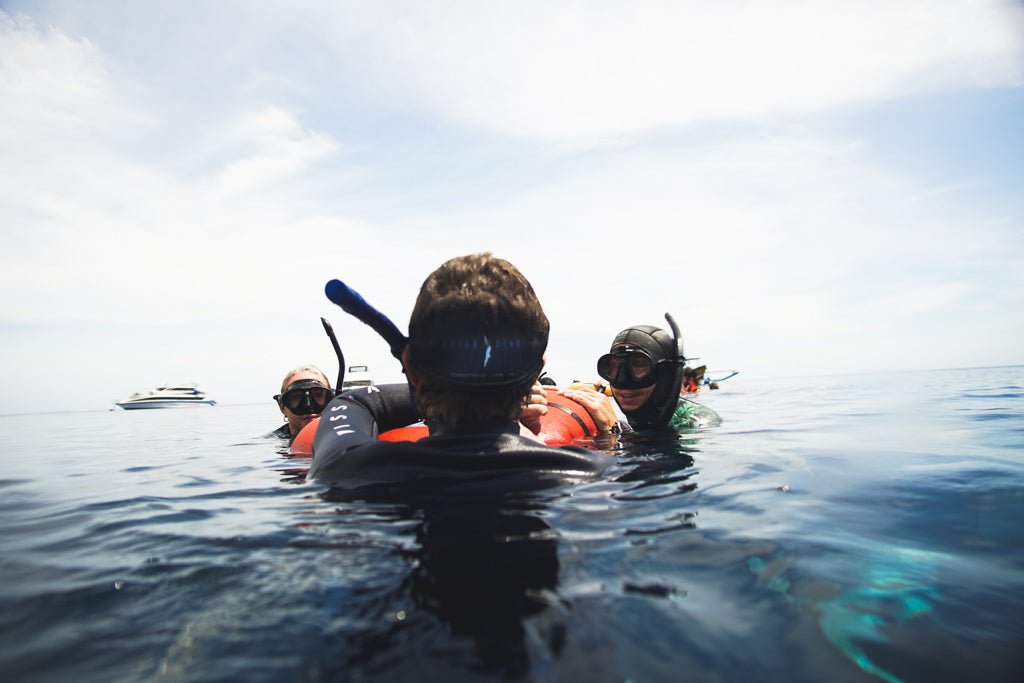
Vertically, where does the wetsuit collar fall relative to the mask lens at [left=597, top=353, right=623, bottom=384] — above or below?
below

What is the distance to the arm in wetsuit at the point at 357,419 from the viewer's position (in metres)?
2.77

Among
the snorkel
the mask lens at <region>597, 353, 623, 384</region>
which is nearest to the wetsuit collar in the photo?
the snorkel

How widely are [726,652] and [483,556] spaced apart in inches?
32.5

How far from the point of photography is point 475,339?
2.44 meters

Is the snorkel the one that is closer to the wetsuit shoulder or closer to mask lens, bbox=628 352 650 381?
the wetsuit shoulder

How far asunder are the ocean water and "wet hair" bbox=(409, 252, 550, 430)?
479mm

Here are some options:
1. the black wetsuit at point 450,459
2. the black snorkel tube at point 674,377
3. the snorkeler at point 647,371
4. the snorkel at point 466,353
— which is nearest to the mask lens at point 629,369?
the snorkeler at point 647,371

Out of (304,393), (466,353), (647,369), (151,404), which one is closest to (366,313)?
(466,353)

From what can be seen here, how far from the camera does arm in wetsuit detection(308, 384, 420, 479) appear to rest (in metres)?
2.77

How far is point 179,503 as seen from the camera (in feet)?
11.3

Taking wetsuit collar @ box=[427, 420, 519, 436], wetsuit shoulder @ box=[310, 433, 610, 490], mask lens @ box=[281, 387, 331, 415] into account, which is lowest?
wetsuit shoulder @ box=[310, 433, 610, 490]

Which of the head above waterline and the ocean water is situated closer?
the ocean water

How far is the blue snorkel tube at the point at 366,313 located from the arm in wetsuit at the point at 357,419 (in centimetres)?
53

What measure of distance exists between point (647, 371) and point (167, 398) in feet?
257
